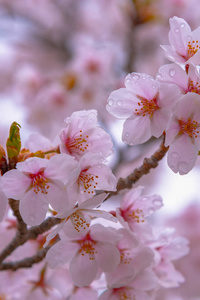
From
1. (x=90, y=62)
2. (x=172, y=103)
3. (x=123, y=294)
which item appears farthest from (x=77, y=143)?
(x=90, y=62)

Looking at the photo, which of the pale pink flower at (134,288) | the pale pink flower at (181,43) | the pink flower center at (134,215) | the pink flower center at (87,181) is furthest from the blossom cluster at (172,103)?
the pale pink flower at (134,288)

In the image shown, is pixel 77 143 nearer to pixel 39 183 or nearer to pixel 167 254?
pixel 39 183

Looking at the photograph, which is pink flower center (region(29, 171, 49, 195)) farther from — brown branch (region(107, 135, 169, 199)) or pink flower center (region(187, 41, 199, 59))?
pink flower center (region(187, 41, 199, 59))

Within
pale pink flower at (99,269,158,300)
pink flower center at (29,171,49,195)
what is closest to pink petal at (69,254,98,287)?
pale pink flower at (99,269,158,300)

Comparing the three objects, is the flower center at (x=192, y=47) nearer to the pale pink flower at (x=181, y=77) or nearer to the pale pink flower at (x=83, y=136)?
the pale pink flower at (x=181, y=77)

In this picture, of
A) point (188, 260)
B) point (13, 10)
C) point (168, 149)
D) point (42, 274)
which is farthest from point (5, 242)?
point (13, 10)

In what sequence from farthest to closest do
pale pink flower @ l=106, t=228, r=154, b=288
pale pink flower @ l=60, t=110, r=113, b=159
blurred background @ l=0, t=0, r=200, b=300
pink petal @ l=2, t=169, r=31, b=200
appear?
blurred background @ l=0, t=0, r=200, b=300 < pale pink flower @ l=106, t=228, r=154, b=288 < pale pink flower @ l=60, t=110, r=113, b=159 < pink petal @ l=2, t=169, r=31, b=200

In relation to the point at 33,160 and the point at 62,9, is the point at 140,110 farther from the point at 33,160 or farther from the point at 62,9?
the point at 62,9
